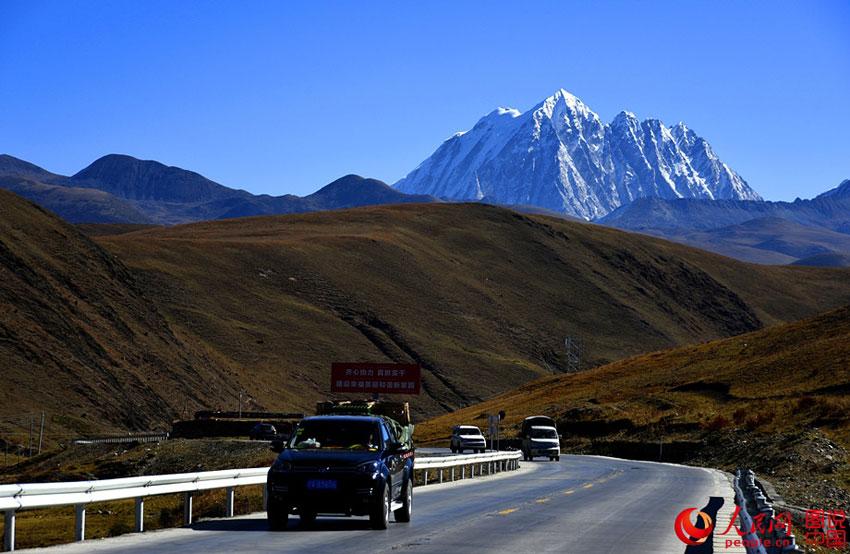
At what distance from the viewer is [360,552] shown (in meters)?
16.2

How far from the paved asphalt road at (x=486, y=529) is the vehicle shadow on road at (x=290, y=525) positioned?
2 centimetres

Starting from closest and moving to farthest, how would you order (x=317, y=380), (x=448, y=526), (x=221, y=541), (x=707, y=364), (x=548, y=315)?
(x=221, y=541), (x=448, y=526), (x=707, y=364), (x=317, y=380), (x=548, y=315)

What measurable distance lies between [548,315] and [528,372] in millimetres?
29379

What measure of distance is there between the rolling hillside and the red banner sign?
23.6m

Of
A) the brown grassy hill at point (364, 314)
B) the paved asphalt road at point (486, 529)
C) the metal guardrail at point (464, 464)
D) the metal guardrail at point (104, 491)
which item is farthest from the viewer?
the brown grassy hill at point (364, 314)

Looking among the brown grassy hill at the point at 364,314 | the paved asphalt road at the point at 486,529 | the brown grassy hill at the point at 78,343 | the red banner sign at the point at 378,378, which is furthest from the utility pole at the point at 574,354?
the paved asphalt road at the point at 486,529

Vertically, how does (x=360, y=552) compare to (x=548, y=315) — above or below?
below

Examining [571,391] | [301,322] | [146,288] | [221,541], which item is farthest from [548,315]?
[221,541]

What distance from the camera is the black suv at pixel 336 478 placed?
19.2 m

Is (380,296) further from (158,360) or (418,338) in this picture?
(158,360)

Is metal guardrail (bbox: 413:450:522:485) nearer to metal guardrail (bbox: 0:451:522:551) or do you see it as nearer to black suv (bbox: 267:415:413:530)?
metal guardrail (bbox: 0:451:522:551)

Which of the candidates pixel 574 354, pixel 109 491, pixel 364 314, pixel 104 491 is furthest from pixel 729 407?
pixel 574 354

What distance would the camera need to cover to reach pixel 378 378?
8012cm

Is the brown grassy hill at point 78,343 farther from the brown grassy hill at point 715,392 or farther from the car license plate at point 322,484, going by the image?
the car license plate at point 322,484
